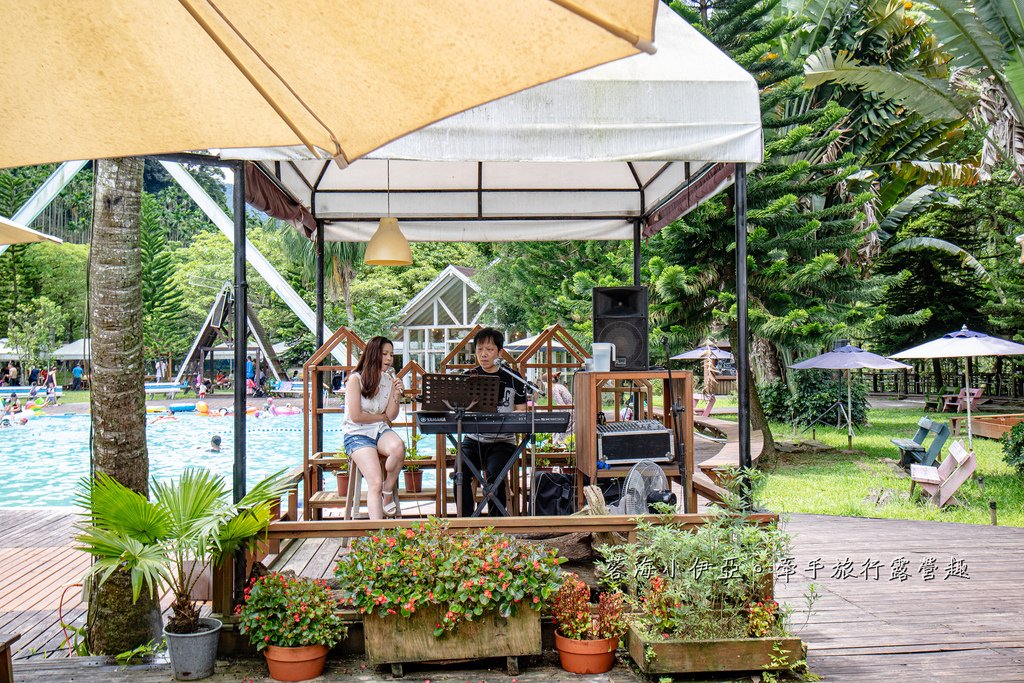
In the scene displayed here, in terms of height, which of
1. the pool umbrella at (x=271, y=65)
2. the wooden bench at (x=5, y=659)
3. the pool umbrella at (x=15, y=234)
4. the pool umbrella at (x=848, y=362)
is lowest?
the wooden bench at (x=5, y=659)

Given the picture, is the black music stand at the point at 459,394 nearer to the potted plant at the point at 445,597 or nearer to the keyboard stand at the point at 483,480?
the keyboard stand at the point at 483,480

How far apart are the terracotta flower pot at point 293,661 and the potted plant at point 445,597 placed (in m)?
0.23

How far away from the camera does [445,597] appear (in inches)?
132

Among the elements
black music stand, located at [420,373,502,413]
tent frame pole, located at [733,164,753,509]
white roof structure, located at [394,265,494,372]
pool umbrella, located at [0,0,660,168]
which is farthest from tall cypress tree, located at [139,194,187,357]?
pool umbrella, located at [0,0,660,168]

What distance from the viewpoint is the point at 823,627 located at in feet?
13.6

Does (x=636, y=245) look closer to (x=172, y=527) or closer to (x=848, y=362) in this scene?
(x=172, y=527)

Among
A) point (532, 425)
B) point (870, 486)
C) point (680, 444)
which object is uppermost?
point (532, 425)

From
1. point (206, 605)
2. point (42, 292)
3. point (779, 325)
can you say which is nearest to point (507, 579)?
point (206, 605)

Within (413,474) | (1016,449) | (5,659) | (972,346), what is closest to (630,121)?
(5,659)

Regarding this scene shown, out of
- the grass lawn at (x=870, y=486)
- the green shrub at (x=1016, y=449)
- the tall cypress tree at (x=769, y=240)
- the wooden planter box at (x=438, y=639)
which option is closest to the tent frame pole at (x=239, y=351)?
the wooden planter box at (x=438, y=639)

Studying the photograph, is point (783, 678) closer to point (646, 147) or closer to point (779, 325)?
point (646, 147)

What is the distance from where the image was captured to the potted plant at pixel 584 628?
3396 mm

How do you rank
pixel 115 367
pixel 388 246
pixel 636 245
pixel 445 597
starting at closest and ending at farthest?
pixel 445 597 < pixel 115 367 < pixel 388 246 < pixel 636 245

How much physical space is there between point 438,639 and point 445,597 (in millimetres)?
214
